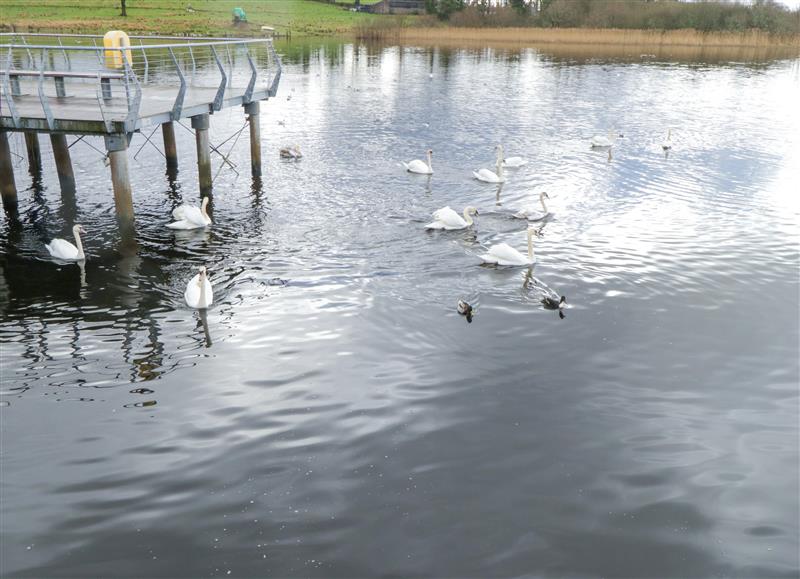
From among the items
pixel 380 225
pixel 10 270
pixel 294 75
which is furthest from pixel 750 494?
pixel 294 75

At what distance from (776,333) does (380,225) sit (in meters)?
9.40

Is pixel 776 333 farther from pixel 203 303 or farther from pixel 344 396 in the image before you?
pixel 203 303

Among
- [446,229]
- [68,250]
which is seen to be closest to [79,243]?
[68,250]

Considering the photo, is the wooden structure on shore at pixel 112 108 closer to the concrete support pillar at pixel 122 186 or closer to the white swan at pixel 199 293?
the concrete support pillar at pixel 122 186

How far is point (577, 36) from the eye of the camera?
7288 cm

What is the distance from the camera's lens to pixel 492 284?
47.0 feet

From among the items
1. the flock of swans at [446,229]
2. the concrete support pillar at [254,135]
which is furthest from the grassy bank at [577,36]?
the concrete support pillar at [254,135]

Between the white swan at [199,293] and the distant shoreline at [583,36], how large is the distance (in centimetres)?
6683

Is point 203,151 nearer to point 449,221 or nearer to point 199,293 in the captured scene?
point 449,221

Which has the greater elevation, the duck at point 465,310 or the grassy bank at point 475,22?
the grassy bank at point 475,22

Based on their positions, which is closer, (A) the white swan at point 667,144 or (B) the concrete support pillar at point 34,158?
(B) the concrete support pillar at point 34,158

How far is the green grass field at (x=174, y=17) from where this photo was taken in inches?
2945

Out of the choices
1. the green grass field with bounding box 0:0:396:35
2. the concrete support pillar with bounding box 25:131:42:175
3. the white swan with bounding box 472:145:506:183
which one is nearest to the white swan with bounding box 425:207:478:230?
the white swan with bounding box 472:145:506:183

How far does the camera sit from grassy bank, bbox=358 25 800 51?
66.9 metres
